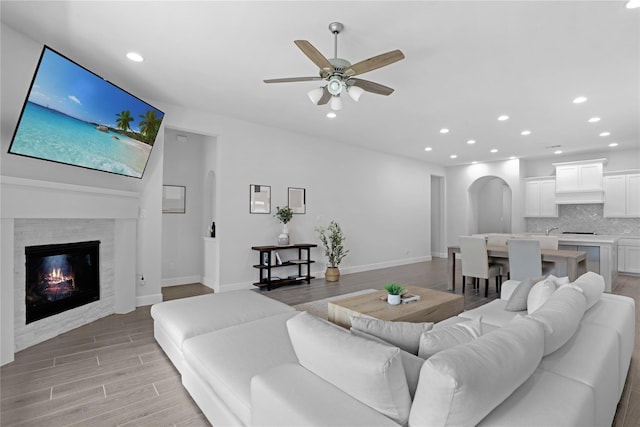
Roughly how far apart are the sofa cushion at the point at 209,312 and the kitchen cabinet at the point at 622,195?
8.08 m

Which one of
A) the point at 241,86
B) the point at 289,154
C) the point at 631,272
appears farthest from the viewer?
the point at 631,272

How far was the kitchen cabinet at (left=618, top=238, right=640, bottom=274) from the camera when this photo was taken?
6.71 m

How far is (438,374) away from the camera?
0.99 metres

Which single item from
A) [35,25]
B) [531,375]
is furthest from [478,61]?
[35,25]

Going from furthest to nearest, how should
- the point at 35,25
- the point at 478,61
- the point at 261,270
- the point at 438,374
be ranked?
the point at 261,270 → the point at 478,61 → the point at 35,25 → the point at 438,374

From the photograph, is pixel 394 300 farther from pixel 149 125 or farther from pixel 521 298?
pixel 149 125

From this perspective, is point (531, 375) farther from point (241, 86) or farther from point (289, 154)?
point (289, 154)

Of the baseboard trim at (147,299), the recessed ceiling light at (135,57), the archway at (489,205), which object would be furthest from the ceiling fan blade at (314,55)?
the archway at (489,205)

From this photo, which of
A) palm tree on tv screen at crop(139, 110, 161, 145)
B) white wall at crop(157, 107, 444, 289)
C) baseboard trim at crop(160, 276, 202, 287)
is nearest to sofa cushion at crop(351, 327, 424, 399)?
palm tree on tv screen at crop(139, 110, 161, 145)

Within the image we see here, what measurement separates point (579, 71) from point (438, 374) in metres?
4.07

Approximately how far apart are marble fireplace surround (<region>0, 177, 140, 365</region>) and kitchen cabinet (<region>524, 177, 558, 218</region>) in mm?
8931

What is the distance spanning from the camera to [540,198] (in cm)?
799

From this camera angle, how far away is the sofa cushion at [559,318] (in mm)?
1488

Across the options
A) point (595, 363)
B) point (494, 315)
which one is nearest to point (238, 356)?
point (595, 363)
